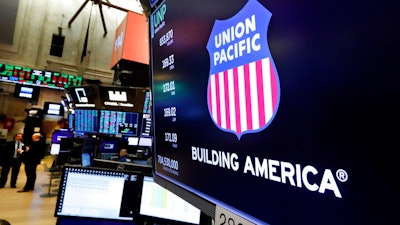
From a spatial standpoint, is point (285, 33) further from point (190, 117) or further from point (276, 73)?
point (190, 117)

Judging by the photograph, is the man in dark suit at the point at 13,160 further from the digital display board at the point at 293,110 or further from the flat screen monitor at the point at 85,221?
the digital display board at the point at 293,110

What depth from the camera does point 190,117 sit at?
35.8 inches

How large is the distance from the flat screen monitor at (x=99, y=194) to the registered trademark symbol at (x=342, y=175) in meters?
1.46

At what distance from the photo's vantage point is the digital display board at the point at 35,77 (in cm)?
924

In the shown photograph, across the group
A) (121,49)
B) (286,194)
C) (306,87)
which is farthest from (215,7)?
(121,49)

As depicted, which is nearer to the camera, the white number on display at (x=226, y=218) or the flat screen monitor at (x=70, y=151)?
the white number on display at (x=226, y=218)

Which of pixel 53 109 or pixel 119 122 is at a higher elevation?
pixel 53 109

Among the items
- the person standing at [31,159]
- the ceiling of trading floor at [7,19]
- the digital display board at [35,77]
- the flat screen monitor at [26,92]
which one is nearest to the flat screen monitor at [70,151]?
the person standing at [31,159]

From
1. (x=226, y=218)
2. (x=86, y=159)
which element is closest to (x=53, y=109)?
(x=86, y=159)

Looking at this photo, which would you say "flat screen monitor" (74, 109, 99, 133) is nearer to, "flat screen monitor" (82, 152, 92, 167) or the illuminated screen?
A: the illuminated screen

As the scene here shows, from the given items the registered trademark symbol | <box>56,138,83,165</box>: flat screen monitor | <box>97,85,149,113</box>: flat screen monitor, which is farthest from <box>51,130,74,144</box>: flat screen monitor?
the registered trademark symbol

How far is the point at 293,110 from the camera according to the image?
0.50 m

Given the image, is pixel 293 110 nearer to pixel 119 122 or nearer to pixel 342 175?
pixel 342 175

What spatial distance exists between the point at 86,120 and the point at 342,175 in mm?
5938
